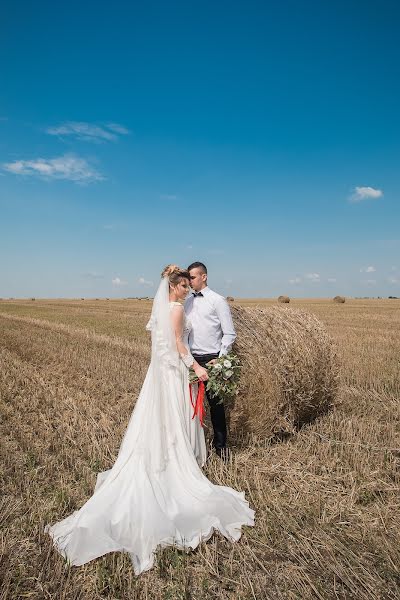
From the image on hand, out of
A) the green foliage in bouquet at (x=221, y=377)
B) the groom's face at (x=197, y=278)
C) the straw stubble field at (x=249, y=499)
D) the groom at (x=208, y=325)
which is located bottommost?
the straw stubble field at (x=249, y=499)

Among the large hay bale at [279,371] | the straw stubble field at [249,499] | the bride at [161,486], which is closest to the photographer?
the straw stubble field at [249,499]

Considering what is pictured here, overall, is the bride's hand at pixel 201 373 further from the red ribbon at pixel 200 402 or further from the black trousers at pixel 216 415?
the black trousers at pixel 216 415

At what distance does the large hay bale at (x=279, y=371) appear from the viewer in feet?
19.5

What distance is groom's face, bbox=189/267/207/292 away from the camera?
4988 mm

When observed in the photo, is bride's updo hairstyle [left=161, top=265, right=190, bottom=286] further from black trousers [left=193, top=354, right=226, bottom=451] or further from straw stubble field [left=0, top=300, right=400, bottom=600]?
straw stubble field [left=0, top=300, right=400, bottom=600]

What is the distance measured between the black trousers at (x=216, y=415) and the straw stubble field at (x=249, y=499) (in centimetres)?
25

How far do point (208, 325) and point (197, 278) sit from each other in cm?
60

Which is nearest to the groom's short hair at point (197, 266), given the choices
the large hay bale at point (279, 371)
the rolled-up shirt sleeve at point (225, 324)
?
the rolled-up shirt sleeve at point (225, 324)

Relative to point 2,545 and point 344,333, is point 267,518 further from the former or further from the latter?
point 344,333

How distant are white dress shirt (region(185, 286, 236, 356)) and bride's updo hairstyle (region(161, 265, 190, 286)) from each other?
15.9 inches

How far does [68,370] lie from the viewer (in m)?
10.9

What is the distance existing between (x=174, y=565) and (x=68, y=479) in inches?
77.4

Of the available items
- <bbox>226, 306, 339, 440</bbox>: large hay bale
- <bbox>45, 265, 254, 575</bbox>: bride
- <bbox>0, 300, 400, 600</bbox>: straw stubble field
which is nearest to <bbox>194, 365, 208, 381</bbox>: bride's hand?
<bbox>45, 265, 254, 575</bbox>: bride

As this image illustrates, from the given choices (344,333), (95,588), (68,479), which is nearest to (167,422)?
(68,479)
